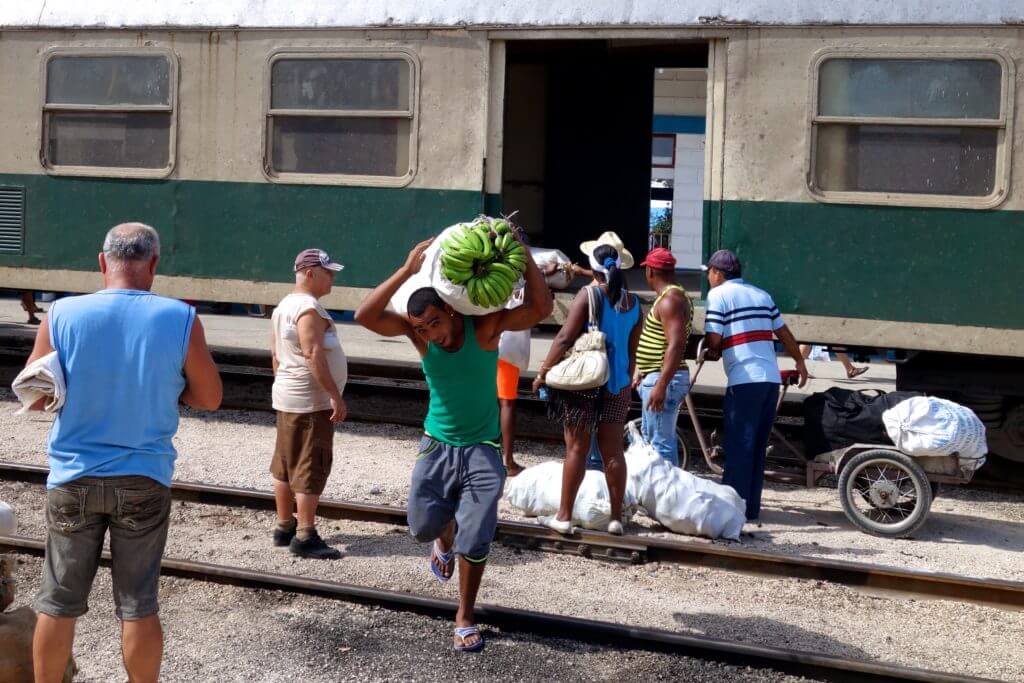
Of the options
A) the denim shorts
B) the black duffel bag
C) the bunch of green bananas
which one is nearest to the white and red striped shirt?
the black duffel bag

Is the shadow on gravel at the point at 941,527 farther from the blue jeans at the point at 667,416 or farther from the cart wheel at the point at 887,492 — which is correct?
the blue jeans at the point at 667,416

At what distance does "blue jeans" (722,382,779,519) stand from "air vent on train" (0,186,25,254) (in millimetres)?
6043

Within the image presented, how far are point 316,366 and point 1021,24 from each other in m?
5.02

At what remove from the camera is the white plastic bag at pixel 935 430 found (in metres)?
6.78

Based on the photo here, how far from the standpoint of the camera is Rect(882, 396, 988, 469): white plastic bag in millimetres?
6777

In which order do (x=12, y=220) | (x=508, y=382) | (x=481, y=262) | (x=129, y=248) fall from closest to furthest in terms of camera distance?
(x=129, y=248), (x=481, y=262), (x=508, y=382), (x=12, y=220)

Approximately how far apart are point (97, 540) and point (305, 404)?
2.41m

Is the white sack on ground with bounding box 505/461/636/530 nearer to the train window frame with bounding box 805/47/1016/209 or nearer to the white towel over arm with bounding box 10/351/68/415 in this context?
the train window frame with bounding box 805/47/1016/209

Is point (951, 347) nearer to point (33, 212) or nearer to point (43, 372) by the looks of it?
point (43, 372)

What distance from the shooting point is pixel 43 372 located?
3.70 metres

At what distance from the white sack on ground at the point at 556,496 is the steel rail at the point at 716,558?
0.11 m

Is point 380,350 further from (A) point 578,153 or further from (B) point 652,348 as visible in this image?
(B) point 652,348

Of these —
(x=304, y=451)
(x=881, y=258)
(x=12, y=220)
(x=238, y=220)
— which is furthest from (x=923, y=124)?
(x=12, y=220)

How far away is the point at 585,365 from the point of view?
20.8 feet
